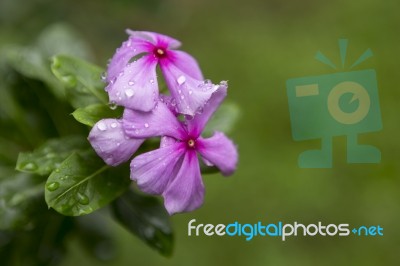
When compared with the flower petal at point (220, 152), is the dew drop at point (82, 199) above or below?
below

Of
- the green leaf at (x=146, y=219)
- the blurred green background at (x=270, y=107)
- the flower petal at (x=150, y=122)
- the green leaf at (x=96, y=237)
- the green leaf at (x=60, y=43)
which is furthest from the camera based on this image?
the blurred green background at (x=270, y=107)

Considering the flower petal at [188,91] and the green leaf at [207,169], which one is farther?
the green leaf at [207,169]

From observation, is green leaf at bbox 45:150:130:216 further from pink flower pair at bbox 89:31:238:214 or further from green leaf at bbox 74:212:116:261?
green leaf at bbox 74:212:116:261

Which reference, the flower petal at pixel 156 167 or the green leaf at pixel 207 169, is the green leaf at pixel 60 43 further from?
the flower petal at pixel 156 167

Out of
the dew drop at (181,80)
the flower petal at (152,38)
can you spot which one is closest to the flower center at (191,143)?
the dew drop at (181,80)

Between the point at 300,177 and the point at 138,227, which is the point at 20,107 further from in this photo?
the point at 300,177

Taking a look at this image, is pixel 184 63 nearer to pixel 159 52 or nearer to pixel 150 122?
pixel 159 52

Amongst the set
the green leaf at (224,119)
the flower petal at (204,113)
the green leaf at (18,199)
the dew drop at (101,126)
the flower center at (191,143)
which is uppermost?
the dew drop at (101,126)
